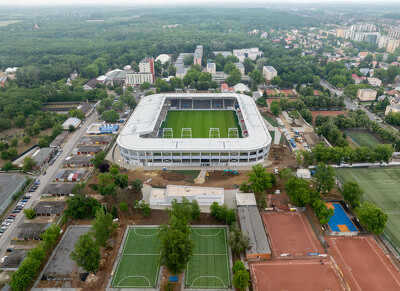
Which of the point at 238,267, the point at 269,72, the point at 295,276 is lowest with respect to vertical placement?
the point at 295,276

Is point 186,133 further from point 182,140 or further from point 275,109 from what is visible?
point 275,109

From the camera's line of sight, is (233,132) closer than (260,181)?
No

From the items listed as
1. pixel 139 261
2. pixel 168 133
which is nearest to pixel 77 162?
pixel 168 133

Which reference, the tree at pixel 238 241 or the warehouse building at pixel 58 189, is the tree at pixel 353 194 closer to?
the tree at pixel 238 241

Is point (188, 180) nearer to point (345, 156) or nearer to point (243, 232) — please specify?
point (243, 232)

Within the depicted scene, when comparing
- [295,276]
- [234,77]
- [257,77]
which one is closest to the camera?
[295,276]

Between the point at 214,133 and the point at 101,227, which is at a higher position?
the point at 101,227

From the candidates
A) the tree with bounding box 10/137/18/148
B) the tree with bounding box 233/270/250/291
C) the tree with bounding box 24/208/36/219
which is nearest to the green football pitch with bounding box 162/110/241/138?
the tree with bounding box 24/208/36/219
